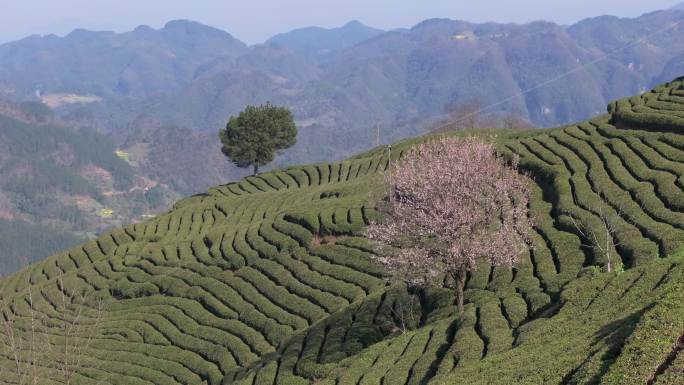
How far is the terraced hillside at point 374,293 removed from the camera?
24266 millimetres

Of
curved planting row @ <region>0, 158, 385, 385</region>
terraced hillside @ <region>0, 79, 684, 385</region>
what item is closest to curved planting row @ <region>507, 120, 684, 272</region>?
terraced hillside @ <region>0, 79, 684, 385</region>

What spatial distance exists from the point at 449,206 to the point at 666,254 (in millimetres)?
10606

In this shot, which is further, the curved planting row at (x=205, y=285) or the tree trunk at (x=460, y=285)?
the curved planting row at (x=205, y=285)

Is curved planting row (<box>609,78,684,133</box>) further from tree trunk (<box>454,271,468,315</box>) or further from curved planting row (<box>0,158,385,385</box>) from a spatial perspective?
tree trunk (<box>454,271,468,315</box>)

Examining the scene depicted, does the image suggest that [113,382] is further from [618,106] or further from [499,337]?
[618,106]

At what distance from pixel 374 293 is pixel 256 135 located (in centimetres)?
6851

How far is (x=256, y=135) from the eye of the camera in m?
112

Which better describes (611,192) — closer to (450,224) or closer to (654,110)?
(450,224)

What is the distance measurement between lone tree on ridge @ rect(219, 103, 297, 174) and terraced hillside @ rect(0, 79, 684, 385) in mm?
26469

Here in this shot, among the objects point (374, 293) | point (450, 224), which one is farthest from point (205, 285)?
point (450, 224)

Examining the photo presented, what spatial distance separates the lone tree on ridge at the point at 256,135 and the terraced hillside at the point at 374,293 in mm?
26469

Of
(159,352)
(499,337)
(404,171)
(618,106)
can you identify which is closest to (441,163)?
(404,171)

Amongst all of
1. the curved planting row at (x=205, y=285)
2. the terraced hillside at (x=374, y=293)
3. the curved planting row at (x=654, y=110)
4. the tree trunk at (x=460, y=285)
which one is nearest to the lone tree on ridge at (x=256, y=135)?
the curved planting row at (x=205, y=285)

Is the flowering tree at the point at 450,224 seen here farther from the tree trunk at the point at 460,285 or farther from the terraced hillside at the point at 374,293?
the terraced hillside at the point at 374,293
